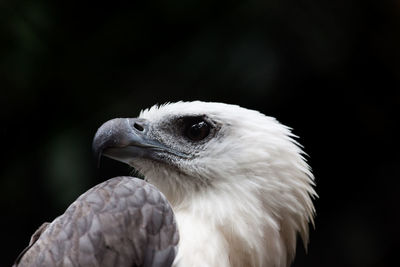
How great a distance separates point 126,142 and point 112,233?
0.47m

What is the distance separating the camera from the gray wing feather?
6.33ft

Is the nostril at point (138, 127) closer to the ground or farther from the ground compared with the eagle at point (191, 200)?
farther from the ground

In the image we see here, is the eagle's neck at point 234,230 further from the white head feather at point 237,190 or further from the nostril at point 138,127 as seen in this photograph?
the nostril at point 138,127

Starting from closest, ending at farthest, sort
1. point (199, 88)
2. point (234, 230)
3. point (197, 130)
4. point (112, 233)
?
point (112, 233)
point (234, 230)
point (197, 130)
point (199, 88)

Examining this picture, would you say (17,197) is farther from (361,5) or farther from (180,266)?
(361,5)

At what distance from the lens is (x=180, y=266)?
6.49 ft

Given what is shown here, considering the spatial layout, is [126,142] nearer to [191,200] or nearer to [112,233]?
[191,200]

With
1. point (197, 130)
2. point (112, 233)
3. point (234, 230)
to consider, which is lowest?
point (234, 230)

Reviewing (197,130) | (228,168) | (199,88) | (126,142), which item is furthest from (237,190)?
(199,88)

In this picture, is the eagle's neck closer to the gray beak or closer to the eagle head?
the eagle head

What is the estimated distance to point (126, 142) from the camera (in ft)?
7.63

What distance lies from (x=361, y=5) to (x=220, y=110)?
6.95 feet

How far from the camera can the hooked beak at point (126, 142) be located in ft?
7.47

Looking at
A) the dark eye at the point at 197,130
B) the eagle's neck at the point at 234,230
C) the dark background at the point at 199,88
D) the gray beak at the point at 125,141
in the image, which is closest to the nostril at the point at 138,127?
the gray beak at the point at 125,141
